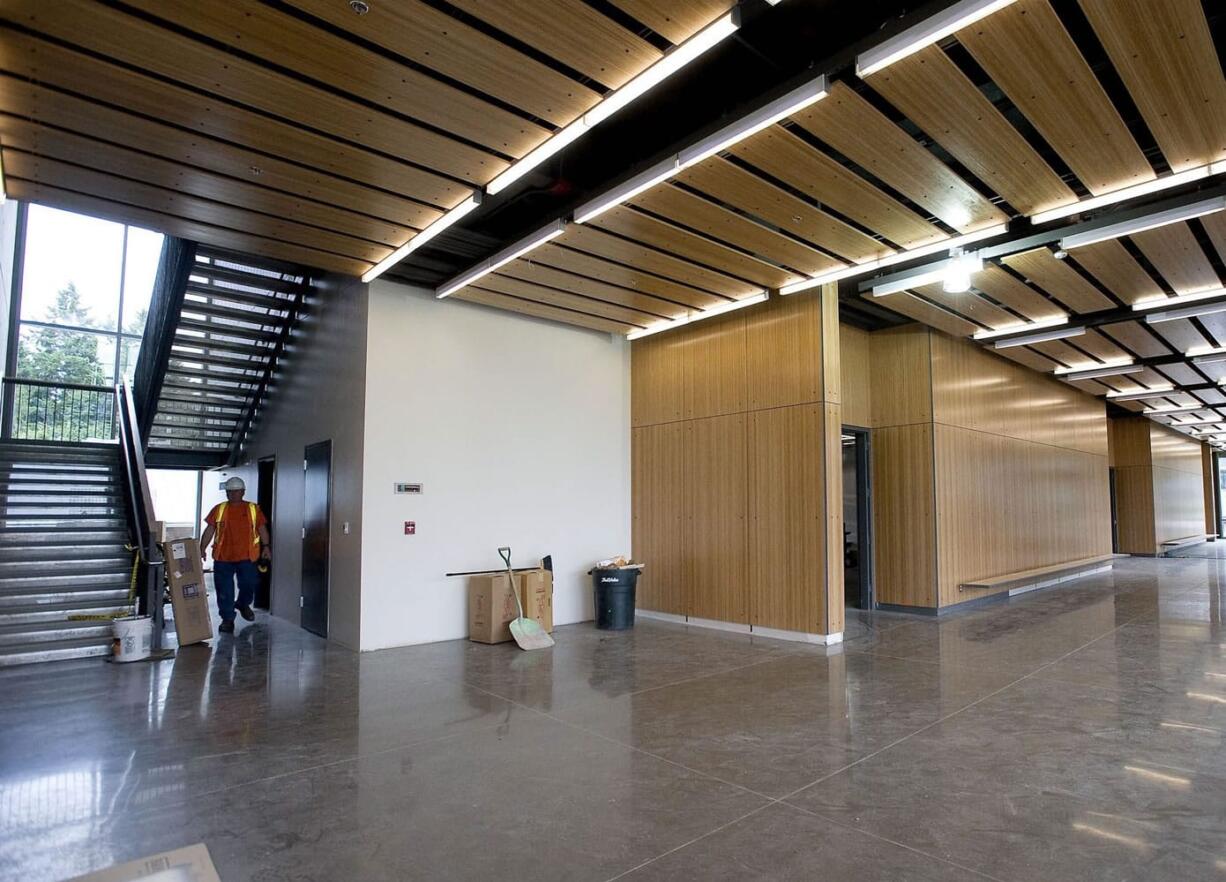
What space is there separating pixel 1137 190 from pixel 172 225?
743 centimetres

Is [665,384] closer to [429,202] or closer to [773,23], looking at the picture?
[429,202]

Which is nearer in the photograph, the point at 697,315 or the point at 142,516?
the point at 142,516

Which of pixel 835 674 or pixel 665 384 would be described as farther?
pixel 665 384

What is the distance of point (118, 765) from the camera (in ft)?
12.1

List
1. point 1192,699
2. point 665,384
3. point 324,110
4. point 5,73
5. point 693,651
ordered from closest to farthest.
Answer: point 5,73 < point 324,110 < point 1192,699 < point 693,651 < point 665,384

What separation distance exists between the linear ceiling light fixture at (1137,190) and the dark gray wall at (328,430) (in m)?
6.25

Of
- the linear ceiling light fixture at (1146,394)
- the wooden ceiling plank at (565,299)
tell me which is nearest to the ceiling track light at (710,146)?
the wooden ceiling plank at (565,299)

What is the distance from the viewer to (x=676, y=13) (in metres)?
3.29

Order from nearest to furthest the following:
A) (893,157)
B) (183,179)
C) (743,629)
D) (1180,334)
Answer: (893,157)
(183,179)
(743,629)
(1180,334)

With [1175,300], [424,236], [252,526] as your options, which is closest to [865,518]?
[1175,300]

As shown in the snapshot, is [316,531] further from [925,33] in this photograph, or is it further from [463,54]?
[925,33]

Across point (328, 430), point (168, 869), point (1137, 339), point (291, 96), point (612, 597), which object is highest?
point (291, 96)

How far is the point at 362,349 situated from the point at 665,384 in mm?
3782

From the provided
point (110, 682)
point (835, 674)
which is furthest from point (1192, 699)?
point (110, 682)
